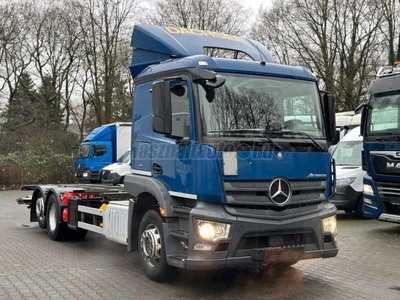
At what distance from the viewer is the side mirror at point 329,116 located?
675 cm

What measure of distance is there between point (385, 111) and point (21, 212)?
36.0 ft

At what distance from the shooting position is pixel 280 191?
19.6 ft

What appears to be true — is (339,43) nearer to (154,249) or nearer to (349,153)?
(349,153)

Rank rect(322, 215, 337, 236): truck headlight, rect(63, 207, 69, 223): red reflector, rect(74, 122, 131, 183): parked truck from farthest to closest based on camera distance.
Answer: rect(74, 122, 131, 183): parked truck → rect(63, 207, 69, 223): red reflector → rect(322, 215, 337, 236): truck headlight

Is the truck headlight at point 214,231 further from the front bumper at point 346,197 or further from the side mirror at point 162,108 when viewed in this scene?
the front bumper at point 346,197

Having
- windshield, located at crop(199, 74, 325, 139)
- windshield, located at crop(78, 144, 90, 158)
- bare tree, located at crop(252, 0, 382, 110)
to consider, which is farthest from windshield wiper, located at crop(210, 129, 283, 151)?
bare tree, located at crop(252, 0, 382, 110)

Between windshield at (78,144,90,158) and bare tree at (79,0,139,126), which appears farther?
bare tree at (79,0,139,126)

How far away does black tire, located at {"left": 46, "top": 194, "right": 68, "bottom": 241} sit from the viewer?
10.0 metres

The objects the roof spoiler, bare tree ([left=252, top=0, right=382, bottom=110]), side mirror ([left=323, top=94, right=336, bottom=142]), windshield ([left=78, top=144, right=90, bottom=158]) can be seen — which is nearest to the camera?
side mirror ([left=323, top=94, right=336, bottom=142])

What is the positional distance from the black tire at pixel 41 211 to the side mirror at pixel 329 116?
6617 mm

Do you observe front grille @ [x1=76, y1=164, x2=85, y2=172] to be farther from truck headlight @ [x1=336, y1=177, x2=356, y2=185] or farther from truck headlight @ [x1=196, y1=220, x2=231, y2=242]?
truck headlight @ [x1=196, y1=220, x2=231, y2=242]

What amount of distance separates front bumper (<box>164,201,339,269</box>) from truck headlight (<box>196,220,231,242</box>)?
0.05 meters

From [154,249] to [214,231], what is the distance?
45.8 inches

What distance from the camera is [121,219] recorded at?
7.62 m
